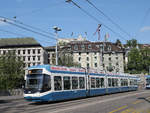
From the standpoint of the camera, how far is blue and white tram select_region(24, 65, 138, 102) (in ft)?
59.3

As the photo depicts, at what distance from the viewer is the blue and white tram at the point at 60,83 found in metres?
18.1

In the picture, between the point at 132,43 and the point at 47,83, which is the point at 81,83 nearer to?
the point at 47,83

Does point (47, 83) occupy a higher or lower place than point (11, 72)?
lower

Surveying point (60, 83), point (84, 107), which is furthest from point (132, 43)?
point (84, 107)

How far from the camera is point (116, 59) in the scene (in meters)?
94.2

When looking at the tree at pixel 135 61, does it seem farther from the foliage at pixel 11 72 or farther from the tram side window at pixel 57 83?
the tram side window at pixel 57 83

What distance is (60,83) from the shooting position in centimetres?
1997

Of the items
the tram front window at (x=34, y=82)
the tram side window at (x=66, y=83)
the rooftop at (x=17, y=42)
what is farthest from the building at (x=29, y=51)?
the tram front window at (x=34, y=82)

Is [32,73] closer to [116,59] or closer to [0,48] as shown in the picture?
[0,48]

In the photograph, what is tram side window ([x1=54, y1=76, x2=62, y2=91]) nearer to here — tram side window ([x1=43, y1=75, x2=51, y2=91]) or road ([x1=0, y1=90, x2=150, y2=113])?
tram side window ([x1=43, y1=75, x2=51, y2=91])

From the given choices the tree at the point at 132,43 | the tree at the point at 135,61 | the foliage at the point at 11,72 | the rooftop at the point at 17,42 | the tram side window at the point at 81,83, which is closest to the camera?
the tram side window at the point at 81,83

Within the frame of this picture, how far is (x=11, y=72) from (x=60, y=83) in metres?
23.1

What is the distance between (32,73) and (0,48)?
7171cm

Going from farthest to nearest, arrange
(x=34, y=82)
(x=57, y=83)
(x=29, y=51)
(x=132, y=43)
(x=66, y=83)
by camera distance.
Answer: (x=132, y=43) → (x=29, y=51) → (x=66, y=83) → (x=57, y=83) → (x=34, y=82)
